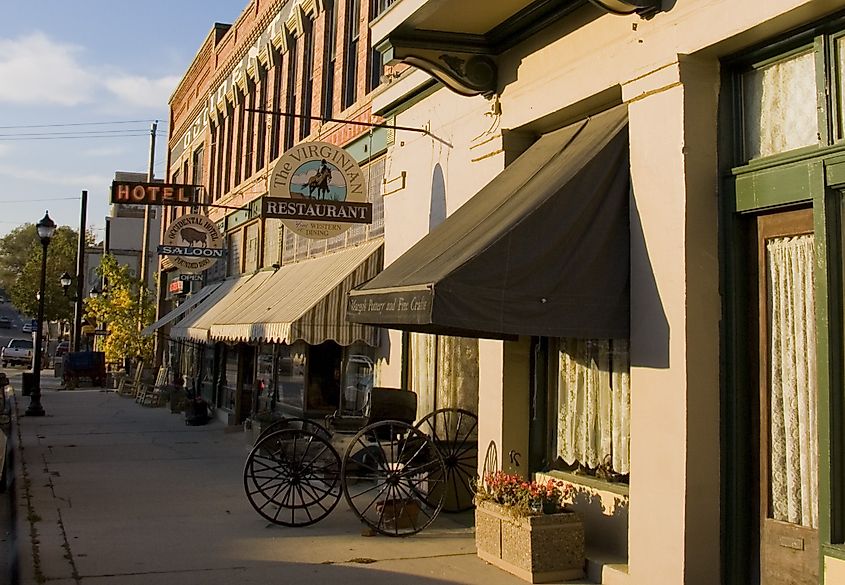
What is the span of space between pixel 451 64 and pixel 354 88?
6.51 meters

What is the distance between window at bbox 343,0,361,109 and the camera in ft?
49.3

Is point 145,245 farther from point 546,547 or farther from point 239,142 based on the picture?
point 546,547

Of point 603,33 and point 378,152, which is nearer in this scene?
point 603,33

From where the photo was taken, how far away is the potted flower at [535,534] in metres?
6.77

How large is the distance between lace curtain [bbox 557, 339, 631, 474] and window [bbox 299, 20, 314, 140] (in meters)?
10.6

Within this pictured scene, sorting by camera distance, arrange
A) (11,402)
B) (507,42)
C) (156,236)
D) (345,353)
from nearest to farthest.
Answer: (507,42)
(345,353)
(11,402)
(156,236)

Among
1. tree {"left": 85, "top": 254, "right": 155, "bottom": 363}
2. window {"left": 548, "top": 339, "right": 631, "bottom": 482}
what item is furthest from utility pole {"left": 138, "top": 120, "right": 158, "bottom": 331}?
window {"left": 548, "top": 339, "right": 631, "bottom": 482}

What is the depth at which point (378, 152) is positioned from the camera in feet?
42.3

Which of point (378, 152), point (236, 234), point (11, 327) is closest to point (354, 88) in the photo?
A: point (378, 152)

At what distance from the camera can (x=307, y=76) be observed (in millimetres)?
17516

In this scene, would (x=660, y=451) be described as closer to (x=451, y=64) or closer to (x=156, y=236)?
(x=451, y=64)

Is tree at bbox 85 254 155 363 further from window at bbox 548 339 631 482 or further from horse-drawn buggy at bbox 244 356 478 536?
window at bbox 548 339 631 482

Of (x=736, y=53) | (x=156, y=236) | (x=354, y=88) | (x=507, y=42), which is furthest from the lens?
(x=156, y=236)

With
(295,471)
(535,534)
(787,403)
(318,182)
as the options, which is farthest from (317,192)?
(787,403)
